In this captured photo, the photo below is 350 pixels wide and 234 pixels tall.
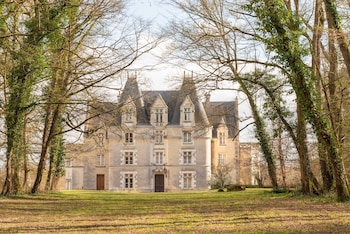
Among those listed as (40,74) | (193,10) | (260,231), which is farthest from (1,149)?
(260,231)

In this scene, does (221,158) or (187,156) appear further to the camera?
(221,158)

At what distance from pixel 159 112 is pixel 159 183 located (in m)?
6.86

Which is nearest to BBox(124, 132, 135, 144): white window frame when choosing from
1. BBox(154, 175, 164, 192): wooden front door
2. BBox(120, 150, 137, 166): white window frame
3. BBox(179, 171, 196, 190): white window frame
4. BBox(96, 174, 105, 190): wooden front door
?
BBox(120, 150, 137, 166): white window frame

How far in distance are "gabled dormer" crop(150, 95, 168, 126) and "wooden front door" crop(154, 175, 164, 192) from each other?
5.12 m

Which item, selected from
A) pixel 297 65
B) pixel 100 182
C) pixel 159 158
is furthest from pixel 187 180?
pixel 297 65

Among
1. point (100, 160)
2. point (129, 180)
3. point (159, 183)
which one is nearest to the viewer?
point (159, 183)

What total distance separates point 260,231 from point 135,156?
142 ft

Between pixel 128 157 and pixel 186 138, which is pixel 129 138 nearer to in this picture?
pixel 128 157

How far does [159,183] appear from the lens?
50438mm

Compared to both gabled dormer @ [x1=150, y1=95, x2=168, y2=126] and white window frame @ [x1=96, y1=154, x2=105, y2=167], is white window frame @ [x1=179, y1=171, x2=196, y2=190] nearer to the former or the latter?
gabled dormer @ [x1=150, y1=95, x2=168, y2=126]

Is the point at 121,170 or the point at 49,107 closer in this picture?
the point at 49,107

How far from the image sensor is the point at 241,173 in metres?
55.5

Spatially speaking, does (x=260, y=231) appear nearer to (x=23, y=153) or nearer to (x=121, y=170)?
(x=23, y=153)

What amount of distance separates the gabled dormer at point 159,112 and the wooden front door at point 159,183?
16.8 ft
